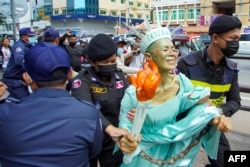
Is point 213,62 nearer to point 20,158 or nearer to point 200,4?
point 20,158

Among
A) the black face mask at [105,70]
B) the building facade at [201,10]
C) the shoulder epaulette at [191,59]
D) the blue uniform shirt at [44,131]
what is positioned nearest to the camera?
the blue uniform shirt at [44,131]

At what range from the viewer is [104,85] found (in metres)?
2.36

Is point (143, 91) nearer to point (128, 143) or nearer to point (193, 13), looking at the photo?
point (128, 143)

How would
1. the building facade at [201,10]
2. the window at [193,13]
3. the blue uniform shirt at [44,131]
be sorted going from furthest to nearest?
the window at [193,13] < the building facade at [201,10] < the blue uniform shirt at [44,131]

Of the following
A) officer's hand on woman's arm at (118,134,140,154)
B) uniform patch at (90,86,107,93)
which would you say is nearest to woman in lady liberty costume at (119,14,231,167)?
officer's hand on woman's arm at (118,134,140,154)

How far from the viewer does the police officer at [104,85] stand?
2.29 m

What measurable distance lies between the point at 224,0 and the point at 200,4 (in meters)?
3.46

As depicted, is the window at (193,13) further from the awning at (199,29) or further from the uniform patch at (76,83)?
the uniform patch at (76,83)

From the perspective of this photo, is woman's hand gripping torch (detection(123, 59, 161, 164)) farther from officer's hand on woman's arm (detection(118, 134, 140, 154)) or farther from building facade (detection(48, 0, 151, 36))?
building facade (detection(48, 0, 151, 36))

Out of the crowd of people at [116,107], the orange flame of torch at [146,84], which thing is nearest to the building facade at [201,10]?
Result: the crowd of people at [116,107]

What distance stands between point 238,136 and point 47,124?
4.08 m

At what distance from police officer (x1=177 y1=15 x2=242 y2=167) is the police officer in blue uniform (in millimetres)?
1305

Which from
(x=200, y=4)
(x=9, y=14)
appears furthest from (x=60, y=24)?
(x=9, y=14)

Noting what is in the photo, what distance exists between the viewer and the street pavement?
4045mm
